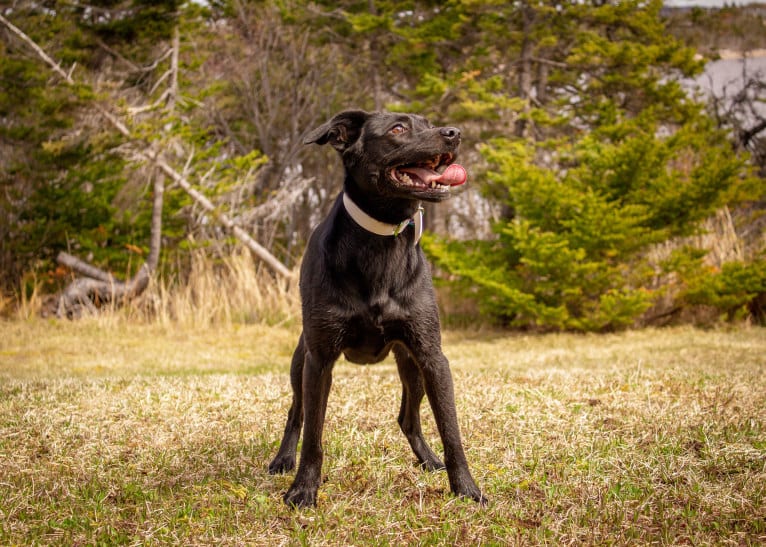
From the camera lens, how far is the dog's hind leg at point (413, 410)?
126 inches

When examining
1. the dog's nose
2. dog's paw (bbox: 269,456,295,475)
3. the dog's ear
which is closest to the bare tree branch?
dog's paw (bbox: 269,456,295,475)

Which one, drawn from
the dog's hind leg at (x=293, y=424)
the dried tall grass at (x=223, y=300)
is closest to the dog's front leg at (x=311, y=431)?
the dog's hind leg at (x=293, y=424)

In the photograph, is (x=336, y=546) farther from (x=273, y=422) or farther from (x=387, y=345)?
(x=273, y=422)

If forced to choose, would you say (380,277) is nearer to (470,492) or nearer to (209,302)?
(470,492)

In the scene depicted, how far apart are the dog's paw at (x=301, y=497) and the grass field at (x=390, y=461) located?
5cm

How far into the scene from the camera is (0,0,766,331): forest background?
9.20 meters

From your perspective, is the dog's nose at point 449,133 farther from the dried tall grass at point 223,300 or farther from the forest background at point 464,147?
the dried tall grass at point 223,300

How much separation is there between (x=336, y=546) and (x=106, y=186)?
38.3 ft

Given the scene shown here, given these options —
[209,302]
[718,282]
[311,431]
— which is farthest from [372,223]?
[209,302]

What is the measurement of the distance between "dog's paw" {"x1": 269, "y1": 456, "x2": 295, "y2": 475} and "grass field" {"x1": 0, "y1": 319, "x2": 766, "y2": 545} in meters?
0.07

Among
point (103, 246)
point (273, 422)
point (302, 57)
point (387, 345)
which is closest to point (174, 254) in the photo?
point (103, 246)

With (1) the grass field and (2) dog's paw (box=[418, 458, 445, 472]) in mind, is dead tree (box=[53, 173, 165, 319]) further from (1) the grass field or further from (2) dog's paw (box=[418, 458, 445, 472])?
(2) dog's paw (box=[418, 458, 445, 472])

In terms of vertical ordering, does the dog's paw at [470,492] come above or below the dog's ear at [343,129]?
below

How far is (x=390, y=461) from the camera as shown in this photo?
3.35 metres
